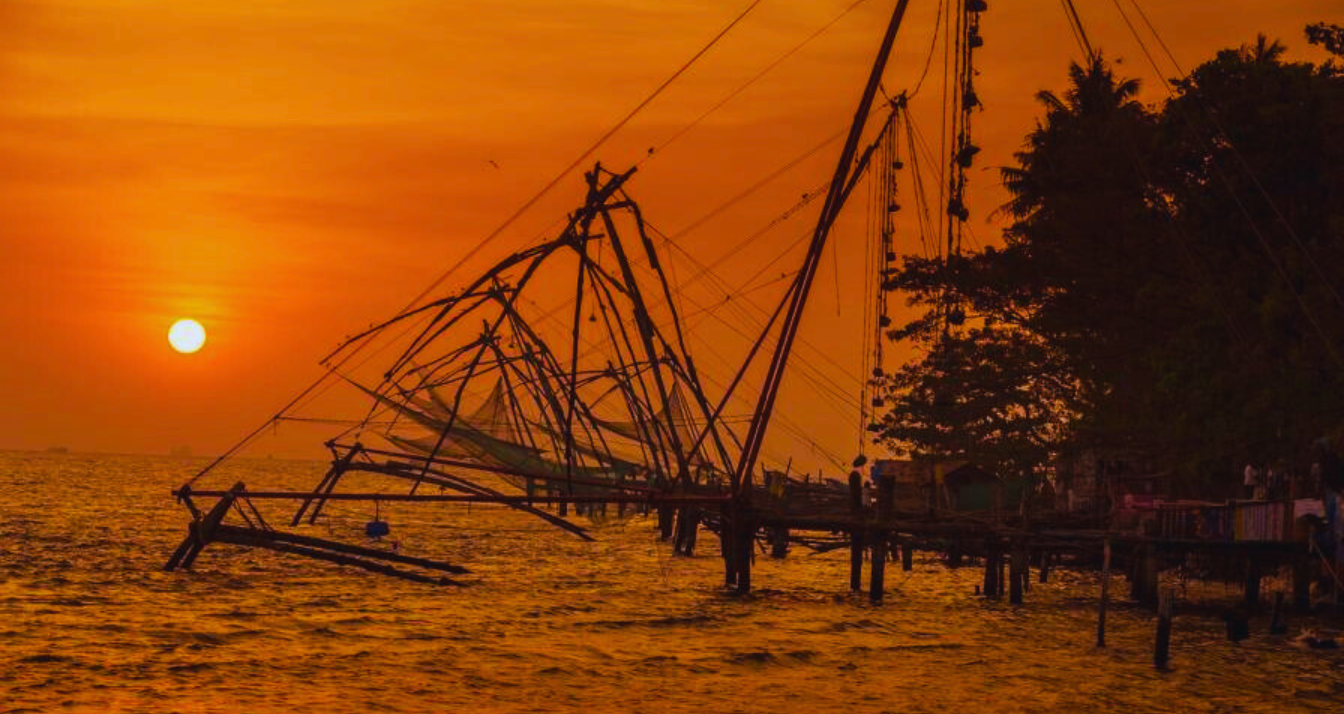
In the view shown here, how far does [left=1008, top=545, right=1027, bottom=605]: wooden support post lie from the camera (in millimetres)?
34750

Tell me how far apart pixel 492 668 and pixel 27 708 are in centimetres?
707

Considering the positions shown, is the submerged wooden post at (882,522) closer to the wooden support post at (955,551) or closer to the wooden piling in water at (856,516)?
the wooden piling in water at (856,516)

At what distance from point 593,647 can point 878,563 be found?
9.00 m

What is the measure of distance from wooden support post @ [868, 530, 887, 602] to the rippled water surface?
1.86 feet

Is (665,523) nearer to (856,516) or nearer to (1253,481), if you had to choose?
(856,516)

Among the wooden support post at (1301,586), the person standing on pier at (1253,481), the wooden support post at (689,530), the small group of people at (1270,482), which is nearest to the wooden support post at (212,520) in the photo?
the wooden support post at (689,530)

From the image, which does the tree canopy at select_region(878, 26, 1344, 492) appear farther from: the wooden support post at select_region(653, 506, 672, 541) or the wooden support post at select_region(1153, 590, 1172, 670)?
the wooden support post at select_region(653, 506, 672, 541)

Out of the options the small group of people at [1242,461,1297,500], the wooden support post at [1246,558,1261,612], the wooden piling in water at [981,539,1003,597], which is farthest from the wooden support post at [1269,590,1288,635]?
the wooden piling in water at [981,539,1003,597]

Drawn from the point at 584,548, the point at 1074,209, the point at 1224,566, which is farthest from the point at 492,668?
the point at 584,548

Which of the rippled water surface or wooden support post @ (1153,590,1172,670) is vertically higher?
wooden support post @ (1153,590,1172,670)

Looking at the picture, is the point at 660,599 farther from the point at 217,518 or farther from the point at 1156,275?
the point at 1156,275

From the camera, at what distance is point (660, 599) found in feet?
122

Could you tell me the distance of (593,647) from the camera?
93.9 feet

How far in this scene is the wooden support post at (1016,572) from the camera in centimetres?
3475
